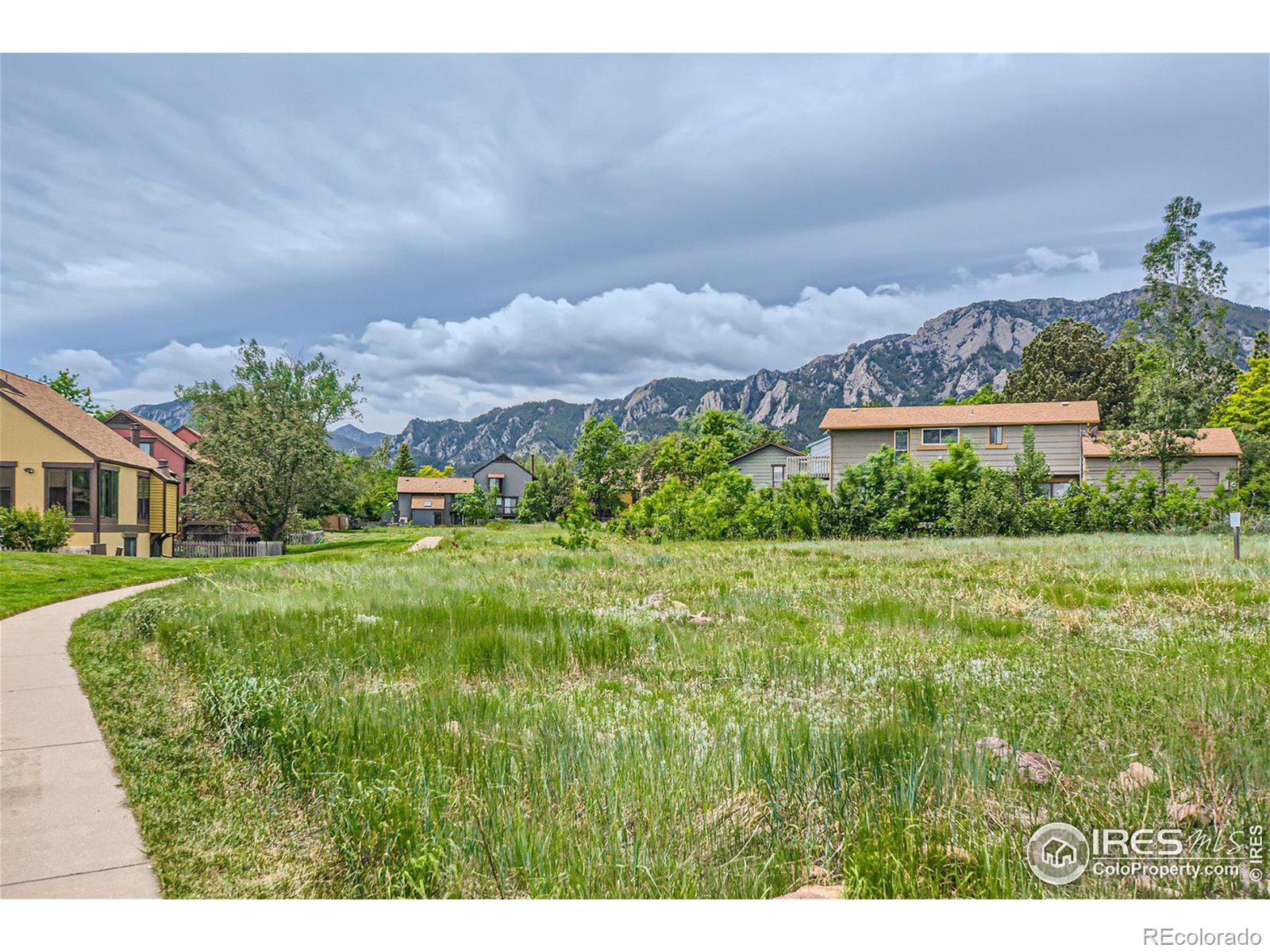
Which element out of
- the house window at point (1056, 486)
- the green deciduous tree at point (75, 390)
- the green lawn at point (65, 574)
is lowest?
the green lawn at point (65, 574)

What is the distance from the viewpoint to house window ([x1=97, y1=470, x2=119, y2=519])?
3002 cm

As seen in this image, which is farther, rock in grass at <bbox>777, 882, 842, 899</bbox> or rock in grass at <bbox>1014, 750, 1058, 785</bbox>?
rock in grass at <bbox>1014, 750, 1058, 785</bbox>

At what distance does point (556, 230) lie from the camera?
19.2 ft

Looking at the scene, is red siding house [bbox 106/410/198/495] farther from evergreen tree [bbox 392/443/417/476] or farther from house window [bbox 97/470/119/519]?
evergreen tree [bbox 392/443/417/476]

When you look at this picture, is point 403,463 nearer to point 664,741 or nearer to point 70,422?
point 70,422

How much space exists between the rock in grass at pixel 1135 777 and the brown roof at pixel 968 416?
113ft

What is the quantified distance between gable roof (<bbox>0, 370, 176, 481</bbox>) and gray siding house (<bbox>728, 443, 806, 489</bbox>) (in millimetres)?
36372

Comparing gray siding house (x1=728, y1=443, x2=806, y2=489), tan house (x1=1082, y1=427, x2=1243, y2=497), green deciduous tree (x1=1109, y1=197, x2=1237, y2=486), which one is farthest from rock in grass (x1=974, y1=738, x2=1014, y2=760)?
gray siding house (x1=728, y1=443, x2=806, y2=489)

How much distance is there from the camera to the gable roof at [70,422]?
93.1 feet

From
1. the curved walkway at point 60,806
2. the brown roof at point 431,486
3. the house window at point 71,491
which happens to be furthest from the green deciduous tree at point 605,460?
the curved walkway at point 60,806

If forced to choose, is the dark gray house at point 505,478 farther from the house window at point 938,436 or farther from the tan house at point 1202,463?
the tan house at point 1202,463

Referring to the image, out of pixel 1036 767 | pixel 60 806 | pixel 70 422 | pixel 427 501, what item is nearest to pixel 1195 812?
pixel 1036 767

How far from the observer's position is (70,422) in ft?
99.2

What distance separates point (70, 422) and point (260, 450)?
8.04 metres
